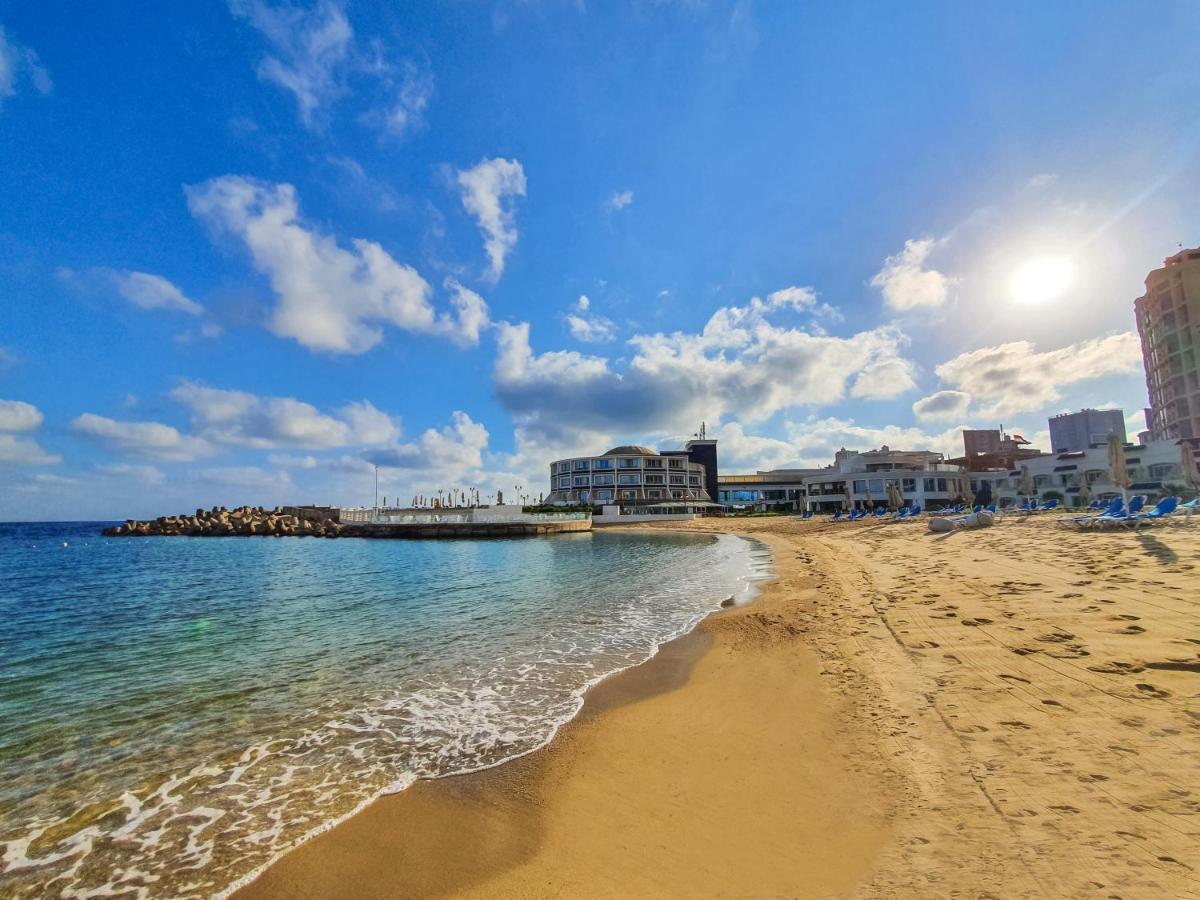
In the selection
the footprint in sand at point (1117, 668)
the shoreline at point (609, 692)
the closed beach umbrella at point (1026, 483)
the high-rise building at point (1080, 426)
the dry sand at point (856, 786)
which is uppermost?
the high-rise building at point (1080, 426)

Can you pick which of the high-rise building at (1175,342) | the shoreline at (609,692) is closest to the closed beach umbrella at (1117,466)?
the shoreline at (609,692)

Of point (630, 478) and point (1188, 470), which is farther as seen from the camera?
point (630, 478)

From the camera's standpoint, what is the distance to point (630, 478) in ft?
319

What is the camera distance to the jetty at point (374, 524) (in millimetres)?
66438

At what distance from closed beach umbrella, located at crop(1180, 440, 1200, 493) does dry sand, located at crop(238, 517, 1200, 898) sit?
48.3 metres

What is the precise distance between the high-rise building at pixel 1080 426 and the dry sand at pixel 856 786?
176m

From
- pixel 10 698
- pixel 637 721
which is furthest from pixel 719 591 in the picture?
pixel 10 698

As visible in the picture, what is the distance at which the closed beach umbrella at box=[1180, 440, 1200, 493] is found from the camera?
40.9 m

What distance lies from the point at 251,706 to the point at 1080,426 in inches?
7864

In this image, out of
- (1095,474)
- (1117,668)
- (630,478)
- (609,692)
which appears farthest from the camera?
(630,478)

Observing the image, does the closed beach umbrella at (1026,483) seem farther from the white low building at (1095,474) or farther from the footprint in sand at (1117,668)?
the footprint in sand at (1117,668)

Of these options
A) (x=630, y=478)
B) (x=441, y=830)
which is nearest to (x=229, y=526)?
(x=630, y=478)

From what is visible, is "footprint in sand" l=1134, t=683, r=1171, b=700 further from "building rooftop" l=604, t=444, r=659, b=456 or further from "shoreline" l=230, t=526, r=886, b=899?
"building rooftop" l=604, t=444, r=659, b=456

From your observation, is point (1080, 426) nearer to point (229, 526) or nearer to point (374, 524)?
point (374, 524)
